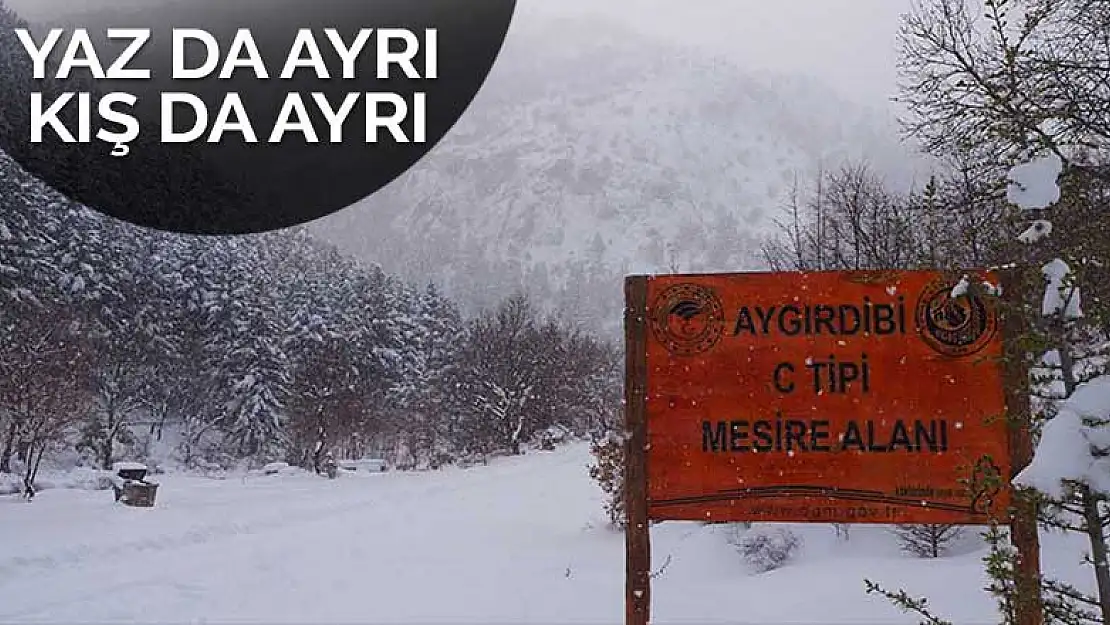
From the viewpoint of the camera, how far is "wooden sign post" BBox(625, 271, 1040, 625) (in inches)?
128

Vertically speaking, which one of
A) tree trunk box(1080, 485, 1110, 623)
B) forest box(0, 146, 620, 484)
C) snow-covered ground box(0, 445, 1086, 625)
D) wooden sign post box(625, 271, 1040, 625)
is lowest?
snow-covered ground box(0, 445, 1086, 625)

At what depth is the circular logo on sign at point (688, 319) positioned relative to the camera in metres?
3.46

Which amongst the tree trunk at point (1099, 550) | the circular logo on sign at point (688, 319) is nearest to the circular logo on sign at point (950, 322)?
the circular logo on sign at point (688, 319)

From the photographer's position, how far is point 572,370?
47.2 m

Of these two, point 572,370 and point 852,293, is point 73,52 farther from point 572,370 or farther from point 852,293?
point 572,370

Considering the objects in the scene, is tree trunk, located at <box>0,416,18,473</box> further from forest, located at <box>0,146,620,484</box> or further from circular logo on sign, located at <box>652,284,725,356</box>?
circular logo on sign, located at <box>652,284,725,356</box>

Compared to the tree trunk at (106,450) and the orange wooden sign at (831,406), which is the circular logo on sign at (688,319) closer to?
the orange wooden sign at (831,406)

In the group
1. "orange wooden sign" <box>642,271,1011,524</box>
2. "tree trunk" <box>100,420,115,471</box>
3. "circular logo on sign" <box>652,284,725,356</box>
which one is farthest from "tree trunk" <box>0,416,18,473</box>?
Answer: "orange wooden sign" <box>642,271,1011,524</box>

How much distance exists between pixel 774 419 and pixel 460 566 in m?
6.83

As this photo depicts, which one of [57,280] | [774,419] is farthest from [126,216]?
[774,419]

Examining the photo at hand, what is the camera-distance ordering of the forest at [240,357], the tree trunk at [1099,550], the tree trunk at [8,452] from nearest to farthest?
1. the tree trunk at [1099,550]
2. the tree trunk at [8,452]
3. the forest at [240,357]

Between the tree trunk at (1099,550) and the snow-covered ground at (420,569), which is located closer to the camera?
the tree trunk at (1099,550)

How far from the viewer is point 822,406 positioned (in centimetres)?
332

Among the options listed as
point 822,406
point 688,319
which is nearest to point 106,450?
point 688,319
